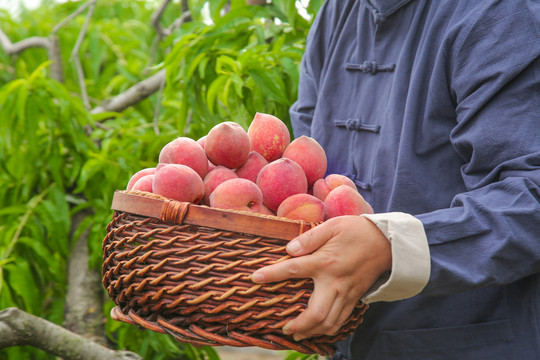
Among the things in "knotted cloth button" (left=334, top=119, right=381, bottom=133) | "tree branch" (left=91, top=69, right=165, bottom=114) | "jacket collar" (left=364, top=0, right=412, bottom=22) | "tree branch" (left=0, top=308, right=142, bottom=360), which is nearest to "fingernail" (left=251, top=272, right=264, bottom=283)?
"knotted cloth button" (left=334, top=119, right=381, bottom=133)

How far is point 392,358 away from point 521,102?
1.93 ft

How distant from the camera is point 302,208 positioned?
1.01 metres

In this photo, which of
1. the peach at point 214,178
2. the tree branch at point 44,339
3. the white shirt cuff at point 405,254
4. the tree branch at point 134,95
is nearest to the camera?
the white shirt cuff at point 405,254

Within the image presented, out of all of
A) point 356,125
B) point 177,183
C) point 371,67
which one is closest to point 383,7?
point 371,67

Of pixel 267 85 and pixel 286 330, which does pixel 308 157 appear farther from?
pixel 267 85

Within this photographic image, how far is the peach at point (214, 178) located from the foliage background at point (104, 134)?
597 millimetres

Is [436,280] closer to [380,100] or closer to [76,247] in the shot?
[380,100]

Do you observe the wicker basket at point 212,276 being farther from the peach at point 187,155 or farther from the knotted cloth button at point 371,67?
the knotted cloth button at point 371,67

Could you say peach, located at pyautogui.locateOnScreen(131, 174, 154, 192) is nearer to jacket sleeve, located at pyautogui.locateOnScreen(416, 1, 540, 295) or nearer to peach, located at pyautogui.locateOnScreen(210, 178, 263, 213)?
peach, located at pyautogui.locateOnScreen(210, 178, 263, 213)

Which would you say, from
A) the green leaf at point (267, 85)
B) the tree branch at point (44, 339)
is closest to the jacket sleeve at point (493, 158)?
the green leaf at point (267, 85)

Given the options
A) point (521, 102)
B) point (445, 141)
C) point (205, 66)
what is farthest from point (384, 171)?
point (205, 66)

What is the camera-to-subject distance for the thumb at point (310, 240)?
0.89 metres

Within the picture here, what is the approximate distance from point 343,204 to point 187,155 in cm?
34

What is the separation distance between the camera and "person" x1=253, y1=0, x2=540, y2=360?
900 mm
